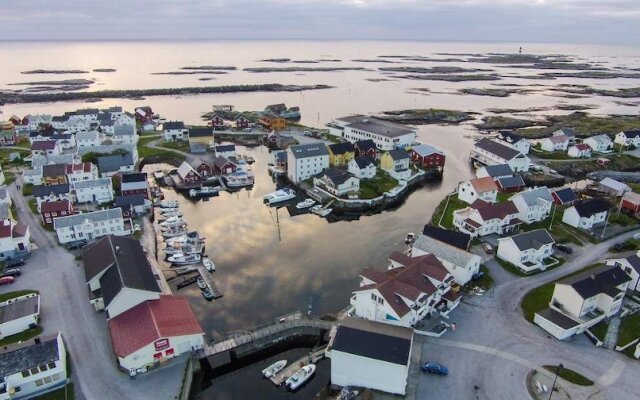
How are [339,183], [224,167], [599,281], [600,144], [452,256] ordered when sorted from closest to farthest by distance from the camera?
[599,281], [452,256], [339,183], [224,167], [600,144]

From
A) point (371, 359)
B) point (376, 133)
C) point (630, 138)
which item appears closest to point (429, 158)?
point (376, 133)

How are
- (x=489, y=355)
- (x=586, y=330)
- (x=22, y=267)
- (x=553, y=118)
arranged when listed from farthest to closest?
(x=553, y=118) → (x=22, y=267) → (x=586, y=330) → (x=489, y=355)

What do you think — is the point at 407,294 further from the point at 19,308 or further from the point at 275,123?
A: the point at 275,123

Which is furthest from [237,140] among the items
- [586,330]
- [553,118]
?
[553,118]

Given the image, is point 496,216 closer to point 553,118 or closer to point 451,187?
point 451,187

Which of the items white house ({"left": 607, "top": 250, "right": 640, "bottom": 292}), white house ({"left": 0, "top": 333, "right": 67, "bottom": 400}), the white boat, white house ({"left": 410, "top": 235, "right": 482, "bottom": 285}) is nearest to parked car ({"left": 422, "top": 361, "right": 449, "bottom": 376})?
white house ({"left": 410, "top": 235, "right": 482, "bottom": 285})

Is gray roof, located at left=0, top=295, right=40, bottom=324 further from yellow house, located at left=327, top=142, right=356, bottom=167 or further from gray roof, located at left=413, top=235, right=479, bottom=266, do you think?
yellow house, located at left=327, top=142, right=356, bottom=167
